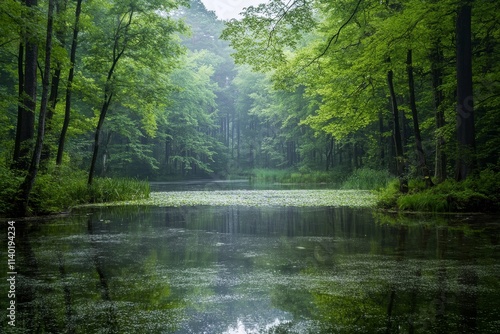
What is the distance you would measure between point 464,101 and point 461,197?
2.93 m

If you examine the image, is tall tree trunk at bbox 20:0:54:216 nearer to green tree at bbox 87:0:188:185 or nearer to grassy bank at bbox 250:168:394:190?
green tree at bbox 87:0:188:185

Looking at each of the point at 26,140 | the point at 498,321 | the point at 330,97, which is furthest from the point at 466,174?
the point at 26,140

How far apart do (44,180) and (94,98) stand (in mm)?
6371

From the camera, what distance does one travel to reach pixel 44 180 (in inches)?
463

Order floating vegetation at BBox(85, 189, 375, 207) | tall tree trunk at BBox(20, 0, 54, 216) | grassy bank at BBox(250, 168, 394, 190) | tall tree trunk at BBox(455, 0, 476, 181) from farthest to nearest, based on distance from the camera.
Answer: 1. grassy bank at BBox(250, 168, 394, 190)
2. floating vegetation at BBox(85, 189, 375, 207)
3. tall tree trunk at BBox(455, 0, 476, 181)
4. tall tree trunk at BBox(20, 0, 54, 216)

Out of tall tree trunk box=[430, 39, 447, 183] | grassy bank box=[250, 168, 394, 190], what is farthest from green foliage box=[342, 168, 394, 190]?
tall tree trunk box=[430, 39, 447, 183]

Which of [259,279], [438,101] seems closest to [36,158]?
[259,279]

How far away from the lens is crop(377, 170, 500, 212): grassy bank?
1094 centimetres

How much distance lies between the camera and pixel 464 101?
12078 mm

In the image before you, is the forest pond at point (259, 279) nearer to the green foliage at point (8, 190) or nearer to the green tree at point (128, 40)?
the green foliage at point (8, 190)

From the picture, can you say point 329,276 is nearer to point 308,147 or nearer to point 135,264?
point 135,264

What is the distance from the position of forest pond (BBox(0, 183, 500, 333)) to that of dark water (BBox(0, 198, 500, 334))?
0.04 ft

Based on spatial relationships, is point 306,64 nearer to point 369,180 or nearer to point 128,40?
point 128,40

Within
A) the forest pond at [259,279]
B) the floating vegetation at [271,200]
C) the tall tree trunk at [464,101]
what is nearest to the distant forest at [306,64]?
the tall tree trunk at [464,101]
